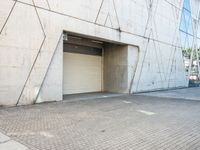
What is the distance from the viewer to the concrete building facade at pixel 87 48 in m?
7.42

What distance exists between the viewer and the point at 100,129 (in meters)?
4.80

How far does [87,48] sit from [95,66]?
1272mm

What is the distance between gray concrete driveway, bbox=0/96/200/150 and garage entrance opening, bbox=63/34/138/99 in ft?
16.9

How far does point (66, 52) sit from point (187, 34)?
12.6m

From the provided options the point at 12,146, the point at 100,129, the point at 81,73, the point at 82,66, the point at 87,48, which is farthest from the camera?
the point at 87,48

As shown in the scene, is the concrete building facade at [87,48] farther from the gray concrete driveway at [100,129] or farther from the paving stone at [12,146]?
the paving stone at [12,146]

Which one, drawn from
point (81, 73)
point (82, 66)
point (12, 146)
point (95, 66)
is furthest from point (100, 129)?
point (95, 66)

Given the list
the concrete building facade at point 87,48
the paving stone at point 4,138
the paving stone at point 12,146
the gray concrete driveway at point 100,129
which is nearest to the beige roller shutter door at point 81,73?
the concrete building facade at point 87,48

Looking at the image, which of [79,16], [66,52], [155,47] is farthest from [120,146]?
[155,47]

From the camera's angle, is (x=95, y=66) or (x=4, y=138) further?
(x=95, y=66)

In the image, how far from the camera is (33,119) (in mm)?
5539

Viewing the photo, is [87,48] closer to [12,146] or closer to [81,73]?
[81,73]

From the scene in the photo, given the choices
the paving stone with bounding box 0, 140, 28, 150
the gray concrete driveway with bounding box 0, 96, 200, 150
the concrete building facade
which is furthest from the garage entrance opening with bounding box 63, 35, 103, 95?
the paving stone with bounding box 0, 140, 28, 150

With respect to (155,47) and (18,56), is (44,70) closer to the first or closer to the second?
(18,56)
